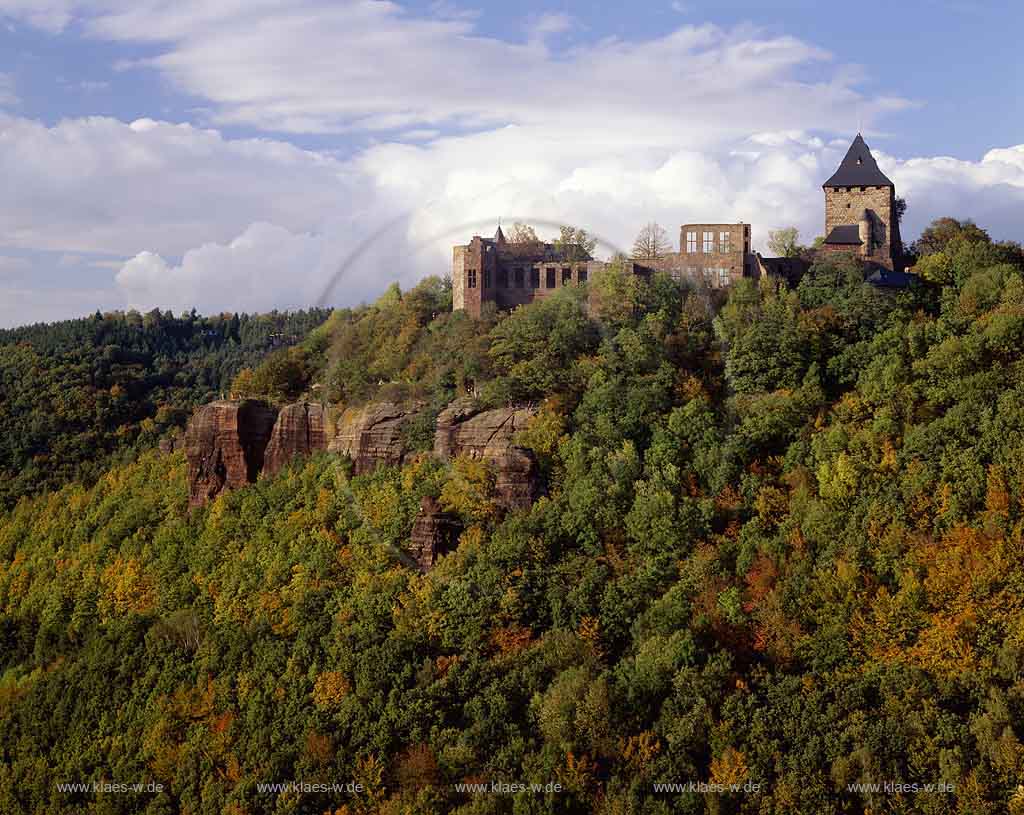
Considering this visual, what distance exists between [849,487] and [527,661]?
16231 mm

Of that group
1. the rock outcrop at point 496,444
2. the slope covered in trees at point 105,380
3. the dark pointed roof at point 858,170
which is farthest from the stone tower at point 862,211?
the slope covered in trees at point 105,380

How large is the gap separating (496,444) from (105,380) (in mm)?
53428

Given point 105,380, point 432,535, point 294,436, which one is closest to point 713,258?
point 432,535

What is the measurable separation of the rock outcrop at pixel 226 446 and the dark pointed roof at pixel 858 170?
35.3m

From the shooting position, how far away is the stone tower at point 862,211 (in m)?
74.9

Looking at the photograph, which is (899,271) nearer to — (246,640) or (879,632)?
(879,632)

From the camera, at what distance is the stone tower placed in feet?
246

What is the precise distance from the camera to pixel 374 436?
6781 centimetres

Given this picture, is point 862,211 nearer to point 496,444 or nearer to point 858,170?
point 858,170

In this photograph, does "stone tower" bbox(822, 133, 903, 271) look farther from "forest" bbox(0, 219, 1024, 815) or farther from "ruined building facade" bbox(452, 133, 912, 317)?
"forest" bbox(0, 219, 1024, 815)

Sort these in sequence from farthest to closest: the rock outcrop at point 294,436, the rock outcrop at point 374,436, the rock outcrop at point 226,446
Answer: the rock outcrop at point 226,446, the rock outcrop at point 294,436, the rock outcrop at point 374,436

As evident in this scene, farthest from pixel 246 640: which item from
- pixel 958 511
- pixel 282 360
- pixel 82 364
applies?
pixel 82 364

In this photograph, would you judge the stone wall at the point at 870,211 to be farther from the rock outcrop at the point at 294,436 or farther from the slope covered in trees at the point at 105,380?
the slope covered in trees at the point at 105,380

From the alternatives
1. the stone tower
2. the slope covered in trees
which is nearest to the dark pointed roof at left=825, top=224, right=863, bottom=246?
the stone tower
